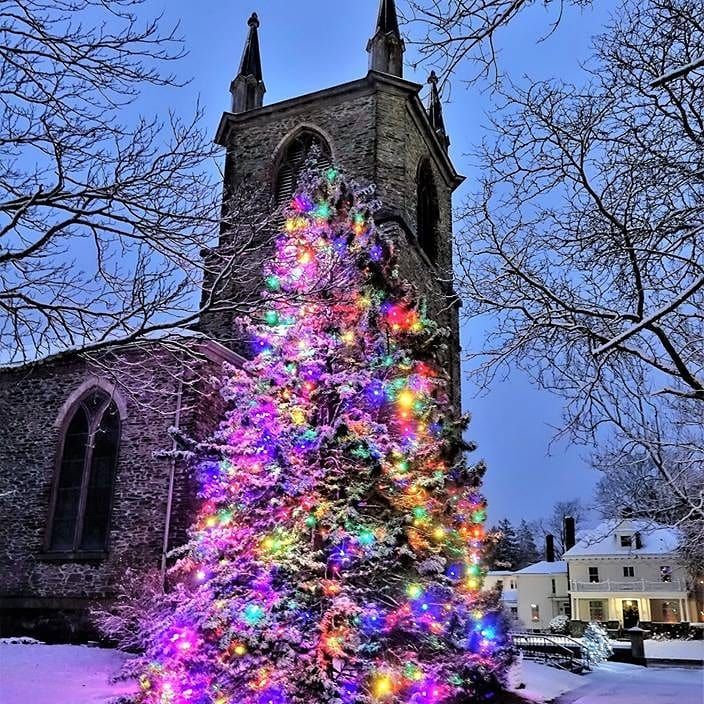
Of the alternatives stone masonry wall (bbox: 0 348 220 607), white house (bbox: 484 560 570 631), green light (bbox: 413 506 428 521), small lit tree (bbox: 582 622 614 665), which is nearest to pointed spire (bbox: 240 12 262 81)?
stone masonry wall (bbox: 0 348 220 607)

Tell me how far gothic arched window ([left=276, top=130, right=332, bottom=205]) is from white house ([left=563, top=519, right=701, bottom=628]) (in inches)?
1130

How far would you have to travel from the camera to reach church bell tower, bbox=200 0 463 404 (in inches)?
770

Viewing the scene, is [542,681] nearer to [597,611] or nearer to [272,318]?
[272,318]

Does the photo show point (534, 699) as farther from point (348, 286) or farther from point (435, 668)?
point (348, 286)

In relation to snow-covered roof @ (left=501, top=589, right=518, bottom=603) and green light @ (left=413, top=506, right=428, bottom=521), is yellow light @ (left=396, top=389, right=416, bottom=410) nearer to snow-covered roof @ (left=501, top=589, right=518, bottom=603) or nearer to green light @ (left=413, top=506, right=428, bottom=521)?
green light @ (left=413, top=506, right=428, bottom=521)

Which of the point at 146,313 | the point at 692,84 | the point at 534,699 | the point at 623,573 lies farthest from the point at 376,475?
the point at 623,573

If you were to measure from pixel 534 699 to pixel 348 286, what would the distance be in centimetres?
945

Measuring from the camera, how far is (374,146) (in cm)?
1973

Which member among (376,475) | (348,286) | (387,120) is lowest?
(376,475)

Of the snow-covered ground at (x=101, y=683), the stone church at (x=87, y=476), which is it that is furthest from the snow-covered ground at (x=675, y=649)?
the stone church at (x=87, y=476)

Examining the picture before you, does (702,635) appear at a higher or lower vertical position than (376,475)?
lower

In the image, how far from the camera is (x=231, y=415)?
32.5ft

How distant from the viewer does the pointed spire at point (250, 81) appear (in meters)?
23.2

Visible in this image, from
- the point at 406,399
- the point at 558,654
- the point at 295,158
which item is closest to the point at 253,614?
the point at 406,399
